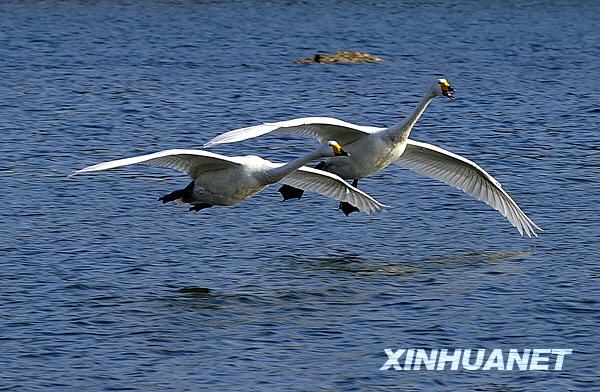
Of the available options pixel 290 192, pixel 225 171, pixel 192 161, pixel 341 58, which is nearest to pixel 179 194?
pixel 192 161

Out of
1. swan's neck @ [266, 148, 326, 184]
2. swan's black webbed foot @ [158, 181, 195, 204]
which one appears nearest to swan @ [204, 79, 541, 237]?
swan's neck @ [266, 148, 326, 184]

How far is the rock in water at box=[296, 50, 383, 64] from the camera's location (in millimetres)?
45219

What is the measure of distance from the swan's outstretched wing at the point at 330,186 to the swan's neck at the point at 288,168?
1.50 metres

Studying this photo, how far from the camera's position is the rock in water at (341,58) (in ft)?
148

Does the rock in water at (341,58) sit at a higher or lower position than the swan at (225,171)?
lower

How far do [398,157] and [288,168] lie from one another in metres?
2.68

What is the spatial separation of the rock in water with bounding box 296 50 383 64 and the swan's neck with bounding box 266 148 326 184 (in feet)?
84.5

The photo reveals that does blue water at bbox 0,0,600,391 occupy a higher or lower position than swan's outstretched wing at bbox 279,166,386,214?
lower

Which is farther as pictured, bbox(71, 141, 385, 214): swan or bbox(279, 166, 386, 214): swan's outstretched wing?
bbox(279, 166, 386, 214): swan's outstretched wing

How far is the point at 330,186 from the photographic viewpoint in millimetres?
21797

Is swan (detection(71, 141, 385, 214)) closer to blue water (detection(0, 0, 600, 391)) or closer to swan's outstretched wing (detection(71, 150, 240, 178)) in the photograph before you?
swan's outstretched wing (detection(71, 150, 240, 178))

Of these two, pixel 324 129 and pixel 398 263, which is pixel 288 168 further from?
pixel 398 263

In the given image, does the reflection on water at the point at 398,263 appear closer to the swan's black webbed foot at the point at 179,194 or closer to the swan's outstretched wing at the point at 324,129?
the swan's outstretched wing at the point at 324,129

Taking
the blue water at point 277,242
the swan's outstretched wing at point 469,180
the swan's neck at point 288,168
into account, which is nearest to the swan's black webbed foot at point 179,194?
the blue water at point 277,242
